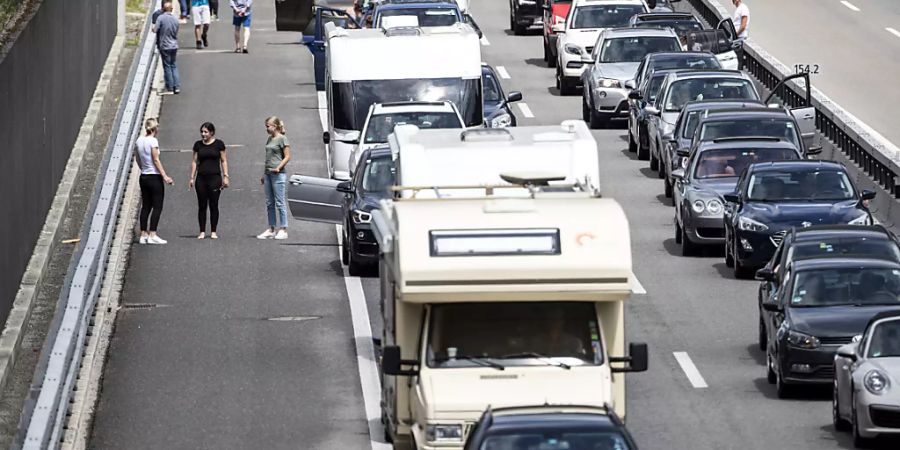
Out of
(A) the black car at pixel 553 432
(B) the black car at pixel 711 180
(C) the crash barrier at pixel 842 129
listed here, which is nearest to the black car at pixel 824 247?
(B) the black car at pixel 711 180

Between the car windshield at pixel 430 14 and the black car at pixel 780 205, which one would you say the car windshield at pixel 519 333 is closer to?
the black car at pixel 780 205

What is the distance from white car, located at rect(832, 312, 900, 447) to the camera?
18.9 m

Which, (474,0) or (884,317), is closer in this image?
(884,317)

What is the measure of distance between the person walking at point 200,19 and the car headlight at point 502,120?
50.9 feet

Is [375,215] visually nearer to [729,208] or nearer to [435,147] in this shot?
[435,147]

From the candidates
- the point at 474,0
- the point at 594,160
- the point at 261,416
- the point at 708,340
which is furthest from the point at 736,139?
the point at 474,0

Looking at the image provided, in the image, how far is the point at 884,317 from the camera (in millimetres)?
19891

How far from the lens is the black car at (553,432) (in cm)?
1434

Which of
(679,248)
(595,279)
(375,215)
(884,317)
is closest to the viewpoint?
(595,279)

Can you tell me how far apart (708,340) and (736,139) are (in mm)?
8483

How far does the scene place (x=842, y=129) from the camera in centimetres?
3647

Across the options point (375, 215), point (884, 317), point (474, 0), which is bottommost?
point (474, 0)

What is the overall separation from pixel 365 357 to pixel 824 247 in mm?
5091

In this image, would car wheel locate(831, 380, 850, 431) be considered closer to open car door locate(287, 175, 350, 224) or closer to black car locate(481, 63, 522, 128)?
open car door locate(287, 175, 350, 224)
